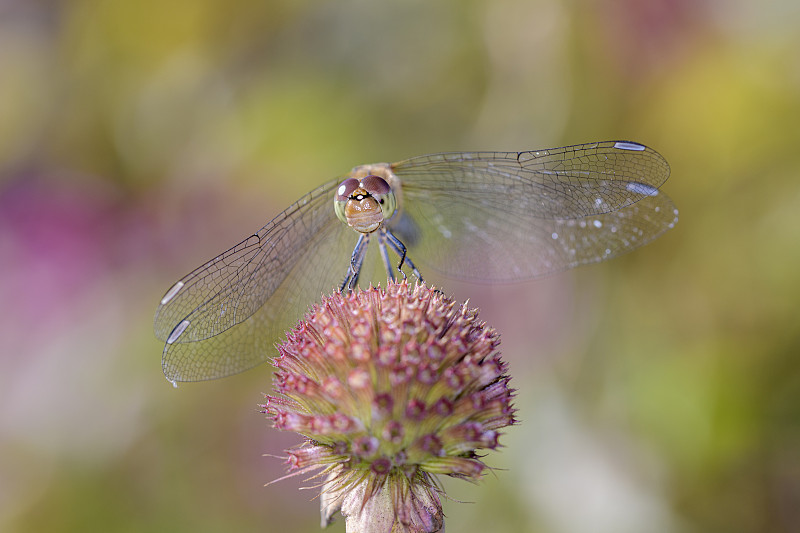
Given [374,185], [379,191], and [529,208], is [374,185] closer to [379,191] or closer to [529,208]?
[379,191]

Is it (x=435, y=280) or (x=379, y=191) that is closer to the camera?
(x=379, y=191)

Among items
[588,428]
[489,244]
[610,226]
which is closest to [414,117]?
[489,244]

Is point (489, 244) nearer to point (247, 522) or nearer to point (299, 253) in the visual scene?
point (299, 253)

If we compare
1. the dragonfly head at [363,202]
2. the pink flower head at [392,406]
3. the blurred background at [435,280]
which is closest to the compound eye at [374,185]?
the dragonfly head at [363,202]

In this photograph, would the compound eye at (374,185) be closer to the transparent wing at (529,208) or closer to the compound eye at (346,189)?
the compound eye at (346,189)

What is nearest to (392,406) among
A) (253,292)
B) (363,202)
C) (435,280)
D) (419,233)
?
(363,202)

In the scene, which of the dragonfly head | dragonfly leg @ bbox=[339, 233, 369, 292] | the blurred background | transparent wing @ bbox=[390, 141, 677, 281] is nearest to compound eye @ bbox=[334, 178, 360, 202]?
the dragonfly head
